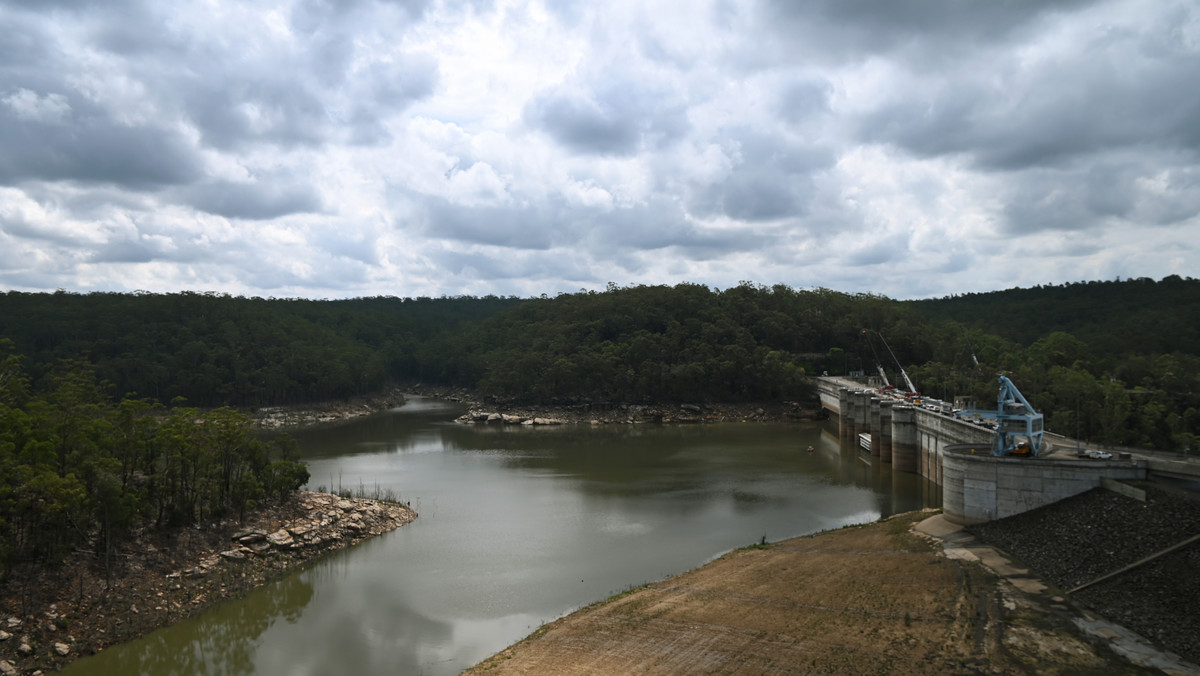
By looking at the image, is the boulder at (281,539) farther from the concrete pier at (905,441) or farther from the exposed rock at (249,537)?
the concrete pier at (905,441)

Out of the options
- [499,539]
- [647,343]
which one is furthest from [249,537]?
[647,343]

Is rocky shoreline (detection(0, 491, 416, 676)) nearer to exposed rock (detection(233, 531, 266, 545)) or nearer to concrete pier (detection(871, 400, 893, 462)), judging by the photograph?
exposed rock (detection(233, 531, 266, 545))

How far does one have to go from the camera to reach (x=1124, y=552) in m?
21.4

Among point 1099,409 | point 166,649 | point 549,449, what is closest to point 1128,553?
point 1099,409

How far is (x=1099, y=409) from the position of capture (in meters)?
41.6

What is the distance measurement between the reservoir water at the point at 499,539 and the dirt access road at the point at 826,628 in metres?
2.82

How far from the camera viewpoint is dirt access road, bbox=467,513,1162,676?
56.7ft

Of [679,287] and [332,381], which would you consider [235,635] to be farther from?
[679,287]

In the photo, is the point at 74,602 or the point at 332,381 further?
the point at 332,381

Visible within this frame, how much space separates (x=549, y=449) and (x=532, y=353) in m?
33.5

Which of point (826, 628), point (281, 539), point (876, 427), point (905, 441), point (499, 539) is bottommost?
point (499, 539)

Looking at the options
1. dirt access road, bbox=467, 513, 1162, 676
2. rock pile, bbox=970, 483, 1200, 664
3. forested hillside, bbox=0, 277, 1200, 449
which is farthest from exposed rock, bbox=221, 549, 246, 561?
forested hillside, bbox=0, 277, 1200, 449

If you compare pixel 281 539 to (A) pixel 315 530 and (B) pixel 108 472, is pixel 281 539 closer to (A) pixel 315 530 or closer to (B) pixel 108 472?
(A) pixel 315 530

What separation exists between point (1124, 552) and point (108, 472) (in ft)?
113
